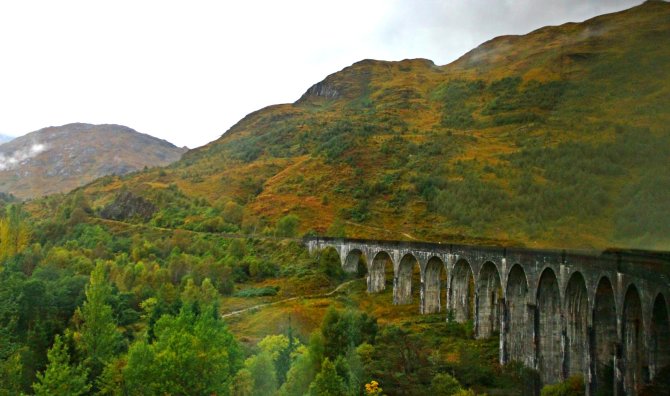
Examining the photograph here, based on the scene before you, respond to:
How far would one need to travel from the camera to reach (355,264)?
81938mm

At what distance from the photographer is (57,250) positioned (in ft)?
Answer: 280

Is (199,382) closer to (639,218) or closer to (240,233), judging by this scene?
(240,233)

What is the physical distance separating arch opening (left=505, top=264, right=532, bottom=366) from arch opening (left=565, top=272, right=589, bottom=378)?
18.6ft

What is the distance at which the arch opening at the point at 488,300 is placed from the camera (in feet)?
160

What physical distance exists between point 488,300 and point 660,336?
24.1 m

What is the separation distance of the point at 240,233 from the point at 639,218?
240 feet

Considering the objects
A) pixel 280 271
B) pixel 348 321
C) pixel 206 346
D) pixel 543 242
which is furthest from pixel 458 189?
pixel 206 346

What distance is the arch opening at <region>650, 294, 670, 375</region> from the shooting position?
25087mm

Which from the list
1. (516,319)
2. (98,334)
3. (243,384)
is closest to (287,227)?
(98,334)

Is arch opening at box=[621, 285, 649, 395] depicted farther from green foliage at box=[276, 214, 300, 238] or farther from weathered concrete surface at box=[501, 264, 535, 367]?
green foliage at box=[276, 214, 300, 238]

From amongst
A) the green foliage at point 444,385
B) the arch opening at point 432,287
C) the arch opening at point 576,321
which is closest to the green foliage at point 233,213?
the arch opening at point 432,287

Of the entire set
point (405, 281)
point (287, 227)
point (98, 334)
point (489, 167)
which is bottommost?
point (405, 281)

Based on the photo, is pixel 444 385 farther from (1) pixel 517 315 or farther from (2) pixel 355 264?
(2) pixel 355 264

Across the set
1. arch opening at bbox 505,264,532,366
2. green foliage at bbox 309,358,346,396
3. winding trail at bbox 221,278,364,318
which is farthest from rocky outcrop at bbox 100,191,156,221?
green foliage at bbox 309,358,346,396
